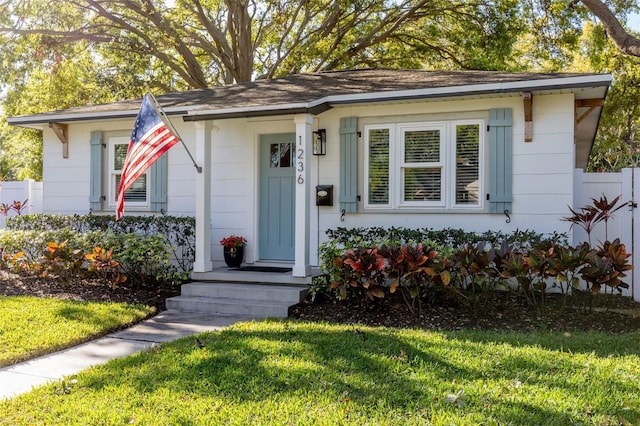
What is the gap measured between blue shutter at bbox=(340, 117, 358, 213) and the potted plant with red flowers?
175cm

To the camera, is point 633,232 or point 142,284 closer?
point 633,232

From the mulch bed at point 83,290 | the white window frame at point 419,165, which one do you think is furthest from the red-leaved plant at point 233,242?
the white window frame at point 419,165

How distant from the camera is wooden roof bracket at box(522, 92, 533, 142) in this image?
6.67 m

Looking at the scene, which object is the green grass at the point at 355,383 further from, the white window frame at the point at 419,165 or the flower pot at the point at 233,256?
the flower pot at the point at 233,256

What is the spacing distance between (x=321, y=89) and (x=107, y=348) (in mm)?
5144

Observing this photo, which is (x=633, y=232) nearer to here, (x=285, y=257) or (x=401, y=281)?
(x=401, y=281)

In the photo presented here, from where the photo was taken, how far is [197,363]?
161 inches

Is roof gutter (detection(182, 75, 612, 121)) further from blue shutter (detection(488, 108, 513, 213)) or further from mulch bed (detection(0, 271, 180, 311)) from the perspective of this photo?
mulch bed (detection(0, 271, 180, 311))

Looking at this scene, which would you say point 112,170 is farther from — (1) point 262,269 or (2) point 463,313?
(2) point 463,313

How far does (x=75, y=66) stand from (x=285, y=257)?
1163 cm

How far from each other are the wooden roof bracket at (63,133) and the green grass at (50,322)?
11.7 feet

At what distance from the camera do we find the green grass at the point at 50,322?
15.6ft

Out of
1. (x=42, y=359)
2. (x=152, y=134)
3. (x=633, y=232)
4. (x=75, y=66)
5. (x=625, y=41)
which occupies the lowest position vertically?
(x=42, y=359)

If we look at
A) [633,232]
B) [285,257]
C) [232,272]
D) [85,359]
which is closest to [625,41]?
[633,232]
